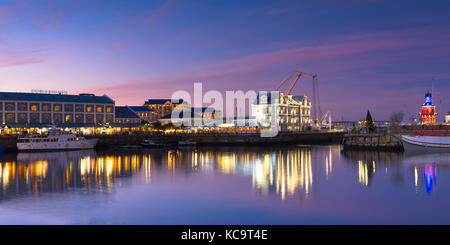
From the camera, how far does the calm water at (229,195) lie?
17.6 meters

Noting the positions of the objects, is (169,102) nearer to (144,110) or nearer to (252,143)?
(144,110)

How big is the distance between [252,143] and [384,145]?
1003 inches

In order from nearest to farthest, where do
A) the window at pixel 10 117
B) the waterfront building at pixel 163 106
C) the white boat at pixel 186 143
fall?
the white boat at pixel 186 143 < the window at pixel 10 117 < the waterfront building at pixel 163 106

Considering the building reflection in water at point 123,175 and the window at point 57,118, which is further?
the window at point 57,118

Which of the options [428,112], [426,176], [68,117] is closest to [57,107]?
[68,117]

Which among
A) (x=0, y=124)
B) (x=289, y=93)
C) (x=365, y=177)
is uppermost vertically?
(x=289, y=93)


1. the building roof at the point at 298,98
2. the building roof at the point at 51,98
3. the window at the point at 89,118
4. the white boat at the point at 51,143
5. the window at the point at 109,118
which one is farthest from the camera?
the building roof at the point at 298,98

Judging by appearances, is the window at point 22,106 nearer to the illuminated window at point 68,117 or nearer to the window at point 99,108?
the illuminated window at point 68,117

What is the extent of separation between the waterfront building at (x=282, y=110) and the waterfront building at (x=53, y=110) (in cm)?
4092

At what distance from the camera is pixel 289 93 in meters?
126

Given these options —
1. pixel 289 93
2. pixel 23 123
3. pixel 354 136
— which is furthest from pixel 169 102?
pixel 354 136

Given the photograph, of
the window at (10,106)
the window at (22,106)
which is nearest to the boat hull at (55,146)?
the window at (10,106)

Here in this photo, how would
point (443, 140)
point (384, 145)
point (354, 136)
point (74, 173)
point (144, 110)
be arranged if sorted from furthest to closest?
point (144, 110), point (354, 136), point (384, 145), point (443, 140), point (74, 173)

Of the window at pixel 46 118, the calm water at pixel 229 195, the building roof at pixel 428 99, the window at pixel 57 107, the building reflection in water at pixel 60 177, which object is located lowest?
the calm water at pixel 229 195
